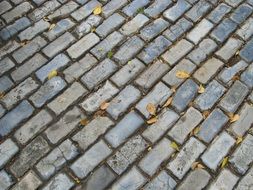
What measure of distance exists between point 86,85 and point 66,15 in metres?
1.07

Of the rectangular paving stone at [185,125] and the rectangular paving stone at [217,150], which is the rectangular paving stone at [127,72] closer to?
the rectangular paving stone at [185,125]

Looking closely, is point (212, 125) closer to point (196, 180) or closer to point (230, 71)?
point (196, 180)

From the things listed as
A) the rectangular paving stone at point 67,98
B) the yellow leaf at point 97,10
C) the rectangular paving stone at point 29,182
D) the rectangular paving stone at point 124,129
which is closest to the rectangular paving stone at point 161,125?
the rectangular paving stone at point 124,129

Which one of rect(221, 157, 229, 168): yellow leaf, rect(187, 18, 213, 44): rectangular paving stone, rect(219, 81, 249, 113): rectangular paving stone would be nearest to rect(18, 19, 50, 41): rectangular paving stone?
rect(187, 18, 213, 44): rectangular paving stone

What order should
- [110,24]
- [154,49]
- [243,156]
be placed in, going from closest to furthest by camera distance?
[243,156], [154,49], [110,24]

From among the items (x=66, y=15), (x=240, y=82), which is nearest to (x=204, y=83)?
(x=240, y=82)

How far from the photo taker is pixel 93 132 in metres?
3.41

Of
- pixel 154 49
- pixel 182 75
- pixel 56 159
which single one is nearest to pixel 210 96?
pixel 182 75

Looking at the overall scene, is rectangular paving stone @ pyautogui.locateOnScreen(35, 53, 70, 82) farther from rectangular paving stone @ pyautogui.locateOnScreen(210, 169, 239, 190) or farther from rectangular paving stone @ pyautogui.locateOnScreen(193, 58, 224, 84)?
rectangular paving stone @ pyautogui.locateOnScreen(210, 169, 239, 190)

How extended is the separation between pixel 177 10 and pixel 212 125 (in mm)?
1571

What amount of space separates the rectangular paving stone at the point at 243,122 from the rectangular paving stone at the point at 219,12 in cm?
119

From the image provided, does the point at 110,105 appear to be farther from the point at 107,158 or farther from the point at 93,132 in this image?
the point at 107,158

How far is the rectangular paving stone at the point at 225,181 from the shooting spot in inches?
121

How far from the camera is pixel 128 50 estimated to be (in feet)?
12.8
